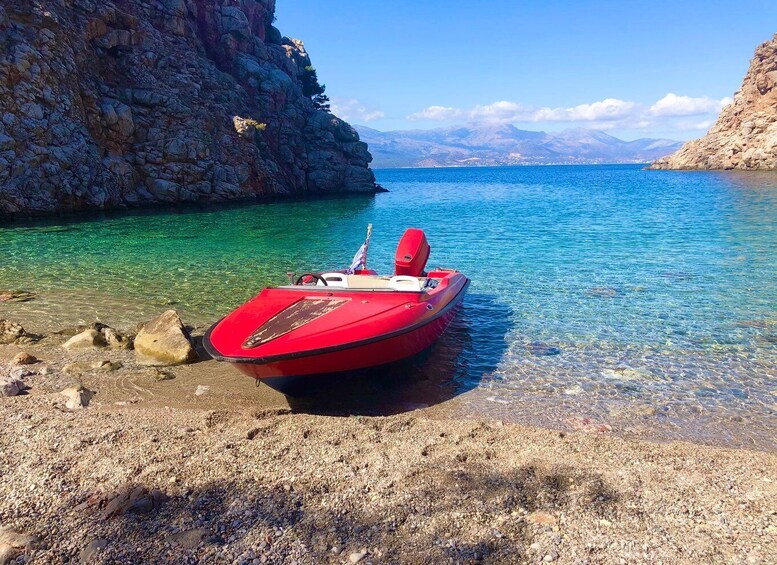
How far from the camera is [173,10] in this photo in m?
49.7

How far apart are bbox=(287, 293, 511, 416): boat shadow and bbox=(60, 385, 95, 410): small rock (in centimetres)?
277

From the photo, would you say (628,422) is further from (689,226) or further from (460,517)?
(689,226)

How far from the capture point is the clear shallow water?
7.76 metres

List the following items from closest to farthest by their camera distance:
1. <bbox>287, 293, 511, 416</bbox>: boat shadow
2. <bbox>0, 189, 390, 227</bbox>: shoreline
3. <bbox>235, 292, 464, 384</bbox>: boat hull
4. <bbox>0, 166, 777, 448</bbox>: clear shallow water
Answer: <bbox>235, 292, 464, 384</bbox>: boat hull → <bbox>287, 293, 511, 416</bbox>: boat shadow → <bbox>0, 166, 777, 448</bbox>: clear shallow water → <bbox>0, 189, 390, 227</bbox>: shoreline

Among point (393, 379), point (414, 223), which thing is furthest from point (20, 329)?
point (414, 223)

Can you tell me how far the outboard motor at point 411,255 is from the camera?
1145 cm

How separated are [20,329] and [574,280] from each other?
14.1m

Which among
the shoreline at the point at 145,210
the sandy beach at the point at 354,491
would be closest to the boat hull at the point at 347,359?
the sandy beach at the point at 354,491

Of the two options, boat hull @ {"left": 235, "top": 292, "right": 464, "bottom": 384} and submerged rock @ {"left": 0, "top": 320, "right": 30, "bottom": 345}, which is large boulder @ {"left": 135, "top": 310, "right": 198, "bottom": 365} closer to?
boat hull @ {"left": 235, "top": 292, "right": 464, "bottom": 384}

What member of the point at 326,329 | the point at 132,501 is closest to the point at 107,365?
the point at 326,329

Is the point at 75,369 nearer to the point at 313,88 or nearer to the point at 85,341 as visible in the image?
the point at 85,341

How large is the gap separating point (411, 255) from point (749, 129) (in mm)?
107856

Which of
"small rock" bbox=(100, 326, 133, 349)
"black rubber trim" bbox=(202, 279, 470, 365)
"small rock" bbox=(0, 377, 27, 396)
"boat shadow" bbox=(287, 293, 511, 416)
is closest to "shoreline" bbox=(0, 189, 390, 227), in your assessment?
"small rock" bbox=(100, 326, 133, 349)

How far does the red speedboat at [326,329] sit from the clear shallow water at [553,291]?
1200 millimetres
